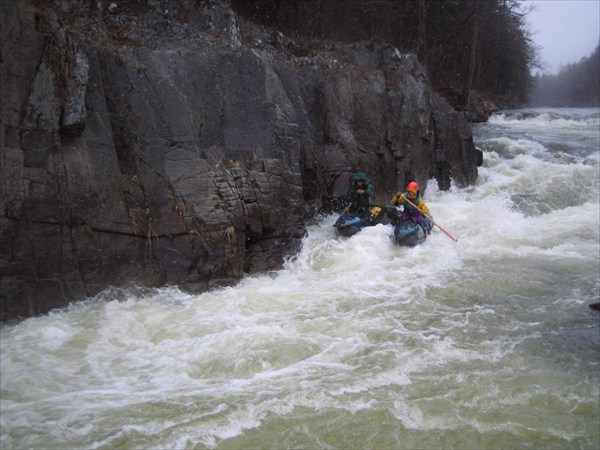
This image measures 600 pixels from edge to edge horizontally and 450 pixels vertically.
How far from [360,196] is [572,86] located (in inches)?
2651

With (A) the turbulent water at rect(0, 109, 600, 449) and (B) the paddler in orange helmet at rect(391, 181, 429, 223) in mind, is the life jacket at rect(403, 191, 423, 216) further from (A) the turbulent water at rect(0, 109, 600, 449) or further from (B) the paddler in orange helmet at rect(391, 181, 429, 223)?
(A) the turbulent water at rect(0, 109, 600, 449)

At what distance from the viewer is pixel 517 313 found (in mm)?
6258

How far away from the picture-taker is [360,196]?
9375mm

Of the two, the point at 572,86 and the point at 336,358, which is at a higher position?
the point at 572,86

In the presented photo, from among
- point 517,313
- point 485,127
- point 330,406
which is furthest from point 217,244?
point 485,127

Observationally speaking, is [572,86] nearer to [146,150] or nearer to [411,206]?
[411,206]

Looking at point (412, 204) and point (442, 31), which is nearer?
point (412, 204)

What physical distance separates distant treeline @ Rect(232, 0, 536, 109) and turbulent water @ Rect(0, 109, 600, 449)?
6115 millimetres

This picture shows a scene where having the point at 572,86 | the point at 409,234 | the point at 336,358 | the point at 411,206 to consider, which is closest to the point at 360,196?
the point at 411,206

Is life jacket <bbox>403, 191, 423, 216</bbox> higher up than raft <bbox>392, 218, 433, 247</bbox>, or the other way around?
life jacket <bbox>403, 191, 423, 216</bbox>

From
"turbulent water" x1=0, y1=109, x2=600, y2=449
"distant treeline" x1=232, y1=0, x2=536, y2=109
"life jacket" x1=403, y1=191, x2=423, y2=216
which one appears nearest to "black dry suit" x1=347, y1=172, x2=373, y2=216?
"life jacket" x1=403, y1=191, x2=423, y2=216

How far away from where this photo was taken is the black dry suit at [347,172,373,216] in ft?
30.8

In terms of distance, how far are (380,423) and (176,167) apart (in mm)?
4601

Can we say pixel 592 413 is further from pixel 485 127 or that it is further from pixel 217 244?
pixel 485 127
